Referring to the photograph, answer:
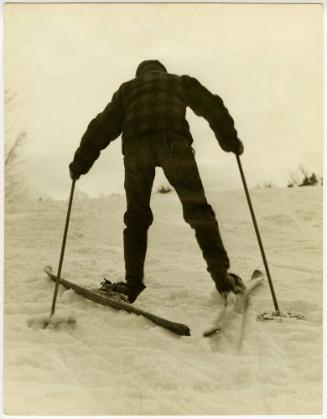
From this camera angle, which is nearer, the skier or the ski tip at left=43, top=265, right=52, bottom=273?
the skier

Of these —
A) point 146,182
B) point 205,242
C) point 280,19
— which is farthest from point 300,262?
point 280,19

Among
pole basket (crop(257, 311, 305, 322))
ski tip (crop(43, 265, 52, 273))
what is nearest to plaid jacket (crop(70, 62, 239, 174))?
ski tip (crop(43, 265, 52, 273))

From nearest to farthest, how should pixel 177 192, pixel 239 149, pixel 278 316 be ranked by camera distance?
pixel 278 316 → pixel 177 192 → pixel 239 149

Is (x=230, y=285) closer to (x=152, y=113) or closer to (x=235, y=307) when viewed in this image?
(x=235, y=307)

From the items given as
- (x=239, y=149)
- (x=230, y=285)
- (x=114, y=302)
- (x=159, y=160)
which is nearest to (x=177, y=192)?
(x=159, y=160)

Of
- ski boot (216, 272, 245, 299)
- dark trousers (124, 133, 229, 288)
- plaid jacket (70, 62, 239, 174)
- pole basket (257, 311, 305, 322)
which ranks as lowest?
pole basket (257, 311, 305, 322)

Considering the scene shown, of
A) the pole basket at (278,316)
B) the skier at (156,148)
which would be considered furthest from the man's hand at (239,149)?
the pole basket at (278,316)

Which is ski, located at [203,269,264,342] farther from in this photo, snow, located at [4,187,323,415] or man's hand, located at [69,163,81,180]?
man's hand, located at [69,163,81,180]

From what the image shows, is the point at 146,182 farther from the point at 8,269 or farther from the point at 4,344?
the point at 4,344
